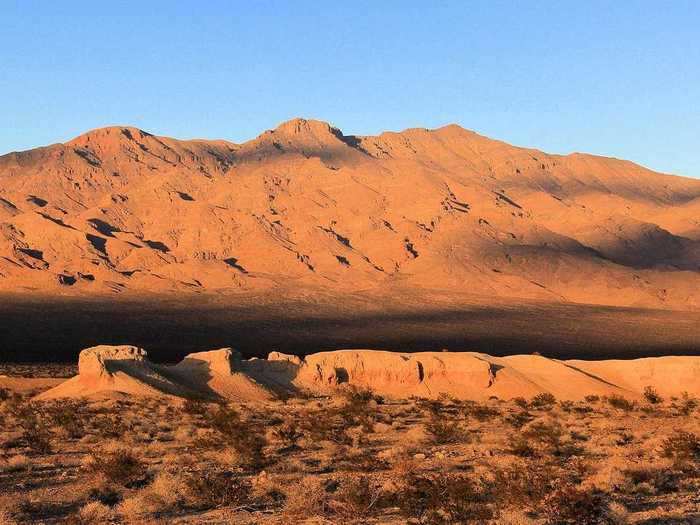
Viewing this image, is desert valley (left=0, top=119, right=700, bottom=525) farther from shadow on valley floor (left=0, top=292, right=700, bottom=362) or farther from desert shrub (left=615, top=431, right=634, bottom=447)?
shadow on valley floor (left=0, top=292, right=700, bottom=362)

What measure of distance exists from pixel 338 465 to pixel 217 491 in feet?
12.9

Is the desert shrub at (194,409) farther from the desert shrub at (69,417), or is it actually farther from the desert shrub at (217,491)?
the desert shrub at (217,491)

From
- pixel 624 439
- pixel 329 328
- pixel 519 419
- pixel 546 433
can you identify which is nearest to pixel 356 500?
pixel 546 433

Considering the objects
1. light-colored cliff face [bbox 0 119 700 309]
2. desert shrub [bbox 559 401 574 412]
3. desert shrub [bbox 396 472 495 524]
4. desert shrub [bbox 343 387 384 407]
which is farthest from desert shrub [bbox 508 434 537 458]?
light-colored cliff face [bbox 0 119 700 309]

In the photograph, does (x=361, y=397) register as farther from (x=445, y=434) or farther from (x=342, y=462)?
(x=342, y=462)

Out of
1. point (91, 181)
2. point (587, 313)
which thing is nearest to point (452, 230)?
point (587, 313)

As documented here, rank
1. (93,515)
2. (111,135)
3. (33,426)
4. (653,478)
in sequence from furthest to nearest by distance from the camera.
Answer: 1. (111,135)
2. (33,426)
3. (653,478)
4. (93,515)

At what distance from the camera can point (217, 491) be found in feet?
42.3

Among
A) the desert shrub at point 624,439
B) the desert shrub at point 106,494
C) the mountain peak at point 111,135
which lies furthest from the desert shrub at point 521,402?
the mountain peak at point 111,135

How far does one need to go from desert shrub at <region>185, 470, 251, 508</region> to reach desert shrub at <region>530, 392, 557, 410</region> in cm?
1821

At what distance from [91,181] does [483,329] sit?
104 m

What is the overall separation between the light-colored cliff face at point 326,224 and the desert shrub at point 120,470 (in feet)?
320

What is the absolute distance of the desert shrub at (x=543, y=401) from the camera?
30016mm

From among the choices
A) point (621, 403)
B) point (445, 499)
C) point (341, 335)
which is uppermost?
point (445, 499)
